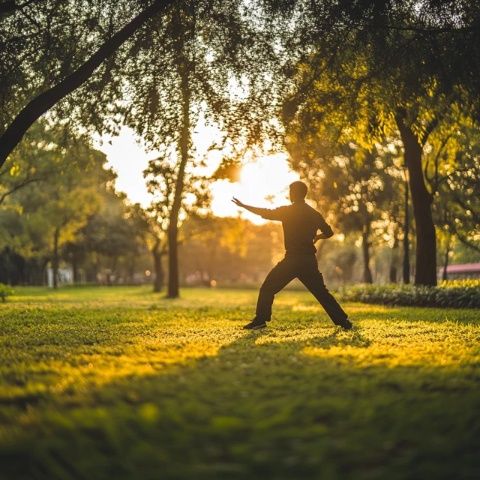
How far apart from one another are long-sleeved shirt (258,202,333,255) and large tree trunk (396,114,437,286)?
46.5ft

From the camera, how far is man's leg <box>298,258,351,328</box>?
9617 millimetres

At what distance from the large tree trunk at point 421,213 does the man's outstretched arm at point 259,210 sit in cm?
1455

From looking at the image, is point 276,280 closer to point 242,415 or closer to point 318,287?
point 318,287

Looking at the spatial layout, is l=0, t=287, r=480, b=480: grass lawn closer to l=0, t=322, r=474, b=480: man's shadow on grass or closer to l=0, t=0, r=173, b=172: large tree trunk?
l=0, t=322, r=474, b=480: man's shadow on grass

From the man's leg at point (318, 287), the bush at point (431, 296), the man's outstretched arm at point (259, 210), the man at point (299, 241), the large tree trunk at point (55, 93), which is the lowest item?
the bush at point (431, 296)

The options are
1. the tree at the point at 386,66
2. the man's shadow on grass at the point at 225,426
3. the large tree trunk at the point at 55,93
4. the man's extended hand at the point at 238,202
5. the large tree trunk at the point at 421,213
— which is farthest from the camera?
the large tree trunk at the point at 421,213

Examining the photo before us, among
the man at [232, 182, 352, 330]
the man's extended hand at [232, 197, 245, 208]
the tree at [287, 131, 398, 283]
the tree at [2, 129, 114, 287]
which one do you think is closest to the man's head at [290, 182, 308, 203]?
the man at [232, 182, 352, 330]

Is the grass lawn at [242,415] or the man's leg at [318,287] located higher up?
the man's leg at [318,287]

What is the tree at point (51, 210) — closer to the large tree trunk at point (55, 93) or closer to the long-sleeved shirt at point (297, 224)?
the large tree trunk at point (55, 93)

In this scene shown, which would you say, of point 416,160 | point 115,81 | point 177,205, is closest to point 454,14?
point 115,81

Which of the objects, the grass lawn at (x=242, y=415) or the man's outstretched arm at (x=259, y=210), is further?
the man's outstretched arm at (x=259, y=210)

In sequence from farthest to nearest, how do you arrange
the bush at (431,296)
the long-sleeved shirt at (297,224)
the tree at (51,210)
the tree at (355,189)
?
the tree at (51,210)
the tree at (355,189)
the bush at (431,296)
the long-sleeved shirt at (297,224)

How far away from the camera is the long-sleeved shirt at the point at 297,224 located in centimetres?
959

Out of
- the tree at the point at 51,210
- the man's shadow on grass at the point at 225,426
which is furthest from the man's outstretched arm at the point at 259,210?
the tree at the point at 51,210
